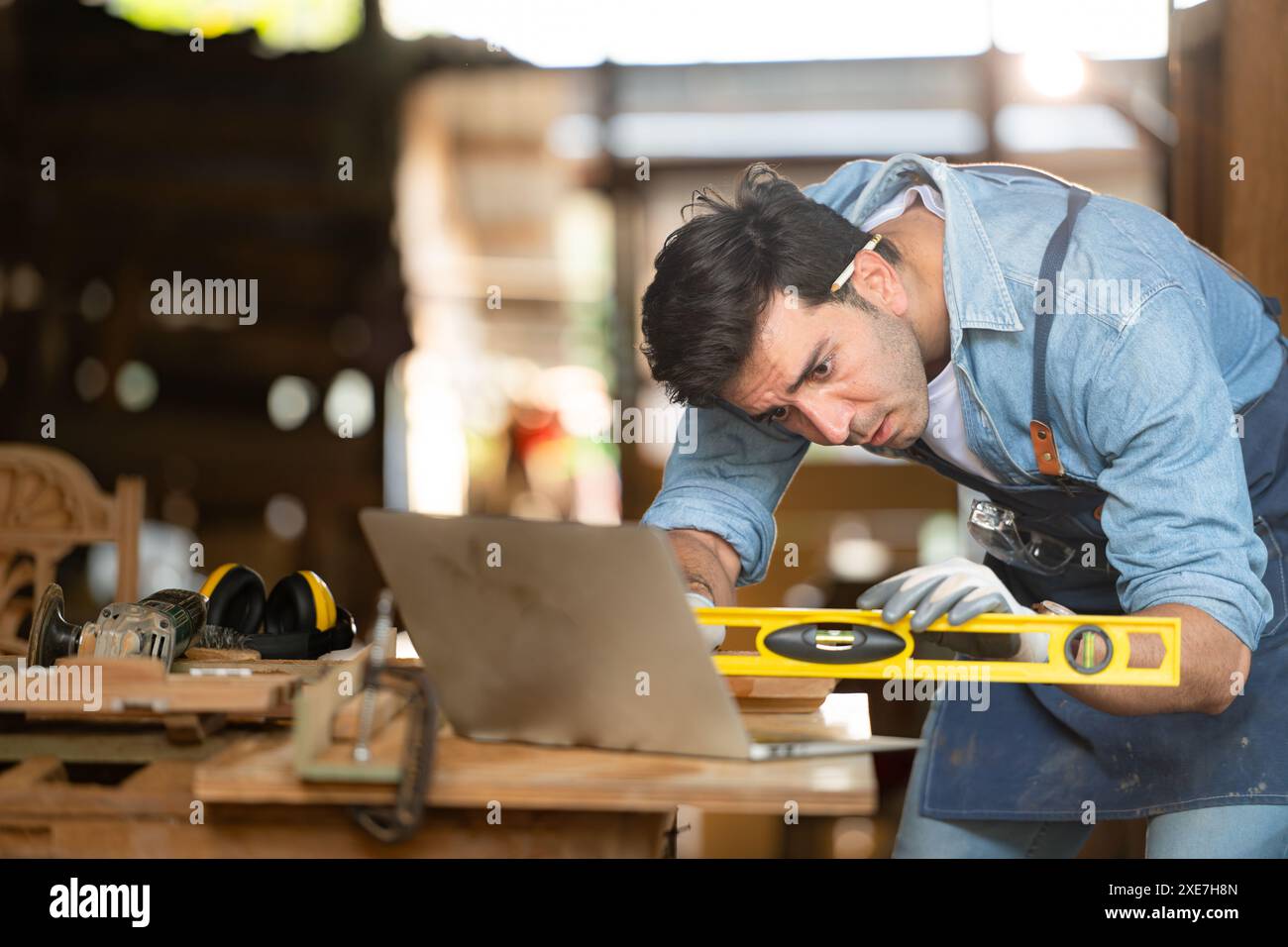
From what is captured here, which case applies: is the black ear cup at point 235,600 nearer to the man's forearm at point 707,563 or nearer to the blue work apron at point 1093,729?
the man's forearm at point 707,563

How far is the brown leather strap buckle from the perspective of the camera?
5.13 ft

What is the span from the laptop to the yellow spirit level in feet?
0.23

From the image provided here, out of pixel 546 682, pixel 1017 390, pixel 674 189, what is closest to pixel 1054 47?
pixel 674 189

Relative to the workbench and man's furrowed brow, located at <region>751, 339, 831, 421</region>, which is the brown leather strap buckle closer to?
man's furrowed brow, located at <region>751, 339, 831, 421</region>

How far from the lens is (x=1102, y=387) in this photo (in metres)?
1.46

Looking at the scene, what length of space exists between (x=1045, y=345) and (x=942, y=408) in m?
0.18

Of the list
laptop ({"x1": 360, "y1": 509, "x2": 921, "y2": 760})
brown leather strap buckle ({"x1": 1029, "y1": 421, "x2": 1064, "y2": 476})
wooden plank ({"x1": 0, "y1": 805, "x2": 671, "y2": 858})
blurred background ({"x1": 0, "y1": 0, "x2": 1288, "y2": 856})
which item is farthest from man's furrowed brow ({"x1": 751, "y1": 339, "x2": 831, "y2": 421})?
blurred background ({"x1": 0, "y1": 0, "x2": 1288, "y2": 856})

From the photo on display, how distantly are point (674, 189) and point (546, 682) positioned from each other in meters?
3.19

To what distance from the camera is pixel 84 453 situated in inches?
154

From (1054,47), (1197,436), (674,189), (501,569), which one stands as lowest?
(501,569)

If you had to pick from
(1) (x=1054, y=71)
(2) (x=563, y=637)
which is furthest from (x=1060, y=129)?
(2) (x=563, y=637)

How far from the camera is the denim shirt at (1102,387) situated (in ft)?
4.48

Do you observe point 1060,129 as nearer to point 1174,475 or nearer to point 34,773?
point 1174,475

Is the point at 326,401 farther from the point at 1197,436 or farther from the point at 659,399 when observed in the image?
the point at 1197,436
